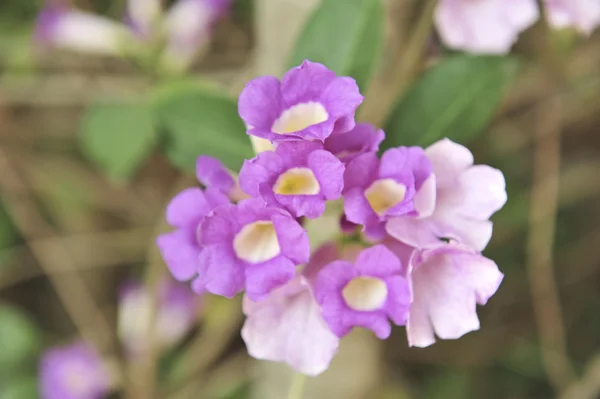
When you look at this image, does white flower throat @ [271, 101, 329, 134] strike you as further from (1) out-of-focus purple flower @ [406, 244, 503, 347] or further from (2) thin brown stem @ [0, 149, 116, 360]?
(2) thin brown stem @ [0, 149, 116, 360]

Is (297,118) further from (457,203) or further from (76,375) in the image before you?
(76,375)

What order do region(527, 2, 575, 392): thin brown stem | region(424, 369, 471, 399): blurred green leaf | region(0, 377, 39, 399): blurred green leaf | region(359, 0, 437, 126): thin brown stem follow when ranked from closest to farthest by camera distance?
1. region(359, 0, 437, 126): thin brown stem
2. region(527, 2, 575, 392): thin brown stem
3. region(424, 369, 471, 399): blurred green leaf
4. region(0, 377, 39, 399): blurred green leaf

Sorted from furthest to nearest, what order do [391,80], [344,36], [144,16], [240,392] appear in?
[240,392], [144,16], [391,80], [344,36]

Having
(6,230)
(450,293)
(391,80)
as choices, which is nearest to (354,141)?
(450,293)

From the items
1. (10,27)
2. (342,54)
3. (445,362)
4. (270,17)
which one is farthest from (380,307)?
(10,27)

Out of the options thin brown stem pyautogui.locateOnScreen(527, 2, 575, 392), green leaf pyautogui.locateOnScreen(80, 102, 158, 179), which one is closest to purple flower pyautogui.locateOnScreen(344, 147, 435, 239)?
green leaf pyautogui.locateOnScreen(80, 102, 158, 179)

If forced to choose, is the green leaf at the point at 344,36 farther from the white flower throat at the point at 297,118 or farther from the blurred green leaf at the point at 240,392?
the blurred green leaf at the point at 240,392
